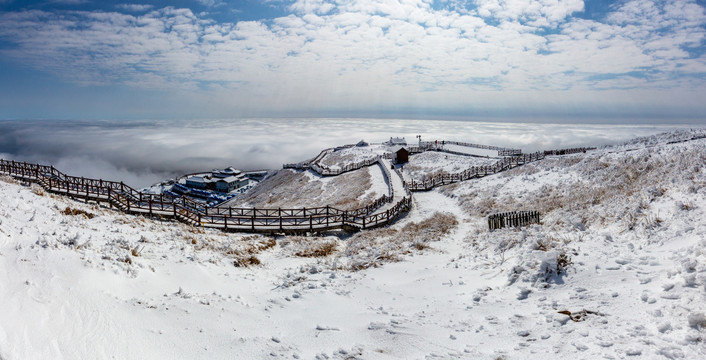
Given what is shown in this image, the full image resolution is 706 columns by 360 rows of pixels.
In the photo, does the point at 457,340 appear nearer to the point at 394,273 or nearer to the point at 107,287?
the point at 394,273

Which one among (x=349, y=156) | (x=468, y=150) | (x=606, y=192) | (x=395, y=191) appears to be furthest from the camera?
(x=349, y=156)

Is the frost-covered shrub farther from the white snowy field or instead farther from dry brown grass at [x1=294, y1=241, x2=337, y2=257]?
dry brown grass at [x1=294, y1=241, x2=337, y2=257]

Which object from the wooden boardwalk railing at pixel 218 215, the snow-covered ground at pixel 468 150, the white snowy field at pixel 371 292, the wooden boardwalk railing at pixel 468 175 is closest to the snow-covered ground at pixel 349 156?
the snow-covered ground at pixel 468 150

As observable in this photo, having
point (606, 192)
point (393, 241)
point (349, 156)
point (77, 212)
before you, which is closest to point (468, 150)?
point (349, 156)

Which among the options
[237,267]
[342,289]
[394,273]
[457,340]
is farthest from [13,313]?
[394,273]

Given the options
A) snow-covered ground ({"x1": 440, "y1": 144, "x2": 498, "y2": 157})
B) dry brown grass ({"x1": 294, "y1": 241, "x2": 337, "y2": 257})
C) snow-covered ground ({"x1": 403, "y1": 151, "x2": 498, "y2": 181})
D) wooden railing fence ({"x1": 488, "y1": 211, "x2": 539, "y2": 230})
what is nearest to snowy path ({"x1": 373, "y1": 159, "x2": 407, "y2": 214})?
snow-covered ground ({"x1": 403, "y1": 151, "x2": 498, "y2": 181})

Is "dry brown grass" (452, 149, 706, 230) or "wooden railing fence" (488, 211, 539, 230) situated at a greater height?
"dry brown grass" (452, 149, 706, 230)

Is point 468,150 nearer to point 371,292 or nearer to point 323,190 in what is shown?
point 323,190

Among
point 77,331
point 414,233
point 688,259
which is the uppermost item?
point 688,259
